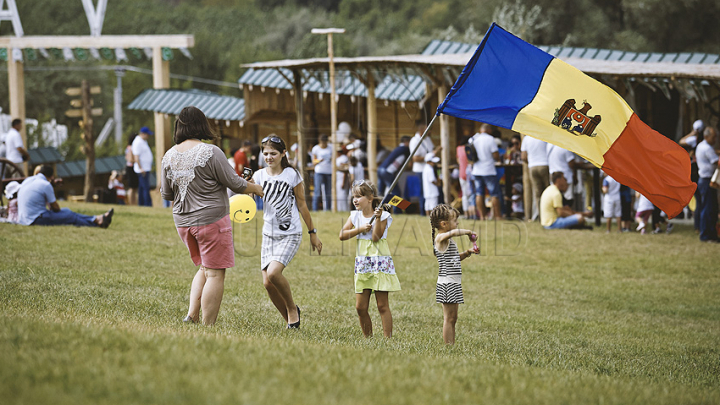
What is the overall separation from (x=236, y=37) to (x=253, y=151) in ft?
219

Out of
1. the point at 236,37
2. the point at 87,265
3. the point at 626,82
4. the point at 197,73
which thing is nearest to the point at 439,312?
the point at 87,265

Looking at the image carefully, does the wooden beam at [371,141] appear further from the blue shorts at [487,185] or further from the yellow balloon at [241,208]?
the yellow balloon at [241,208]

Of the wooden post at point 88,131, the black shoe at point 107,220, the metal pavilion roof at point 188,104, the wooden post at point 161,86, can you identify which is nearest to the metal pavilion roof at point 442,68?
the metal pavilion roof at point 188,104

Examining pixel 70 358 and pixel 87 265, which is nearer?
pixel 70 358

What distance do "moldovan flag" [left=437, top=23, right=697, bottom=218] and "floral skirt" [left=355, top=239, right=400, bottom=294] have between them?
1477mm

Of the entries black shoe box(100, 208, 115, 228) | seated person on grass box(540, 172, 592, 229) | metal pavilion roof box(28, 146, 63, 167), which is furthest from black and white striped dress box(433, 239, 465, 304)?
metal pavilion roof box(28, 146, 63, 167)

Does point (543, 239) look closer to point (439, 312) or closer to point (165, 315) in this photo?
point (439, 312)

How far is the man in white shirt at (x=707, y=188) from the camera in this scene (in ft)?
48.3

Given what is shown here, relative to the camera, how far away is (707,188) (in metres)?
14.8

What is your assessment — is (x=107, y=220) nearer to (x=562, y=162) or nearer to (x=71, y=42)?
(x=562, y=162)

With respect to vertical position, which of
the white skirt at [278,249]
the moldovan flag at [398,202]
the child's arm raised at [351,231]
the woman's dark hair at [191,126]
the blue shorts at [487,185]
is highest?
the woman's dark hair at [191,126]

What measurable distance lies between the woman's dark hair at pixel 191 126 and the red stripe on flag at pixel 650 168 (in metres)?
3.87

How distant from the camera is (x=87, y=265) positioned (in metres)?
11.1

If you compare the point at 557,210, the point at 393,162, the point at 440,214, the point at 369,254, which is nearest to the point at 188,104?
the point at 393,162
